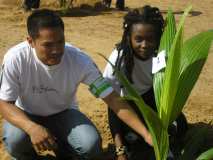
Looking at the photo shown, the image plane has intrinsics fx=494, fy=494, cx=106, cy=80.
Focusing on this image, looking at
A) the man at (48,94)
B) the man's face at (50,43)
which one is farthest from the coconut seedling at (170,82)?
the man's face at (50,43)

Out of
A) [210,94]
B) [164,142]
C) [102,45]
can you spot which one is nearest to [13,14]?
[102,45]

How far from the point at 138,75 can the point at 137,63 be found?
0.11m

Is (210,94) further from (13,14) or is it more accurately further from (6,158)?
(13,14)

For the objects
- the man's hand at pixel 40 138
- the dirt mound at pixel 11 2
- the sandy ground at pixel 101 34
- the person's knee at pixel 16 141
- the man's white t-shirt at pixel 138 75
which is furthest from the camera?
the dirt mound at pixel 11 2

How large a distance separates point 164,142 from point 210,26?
15.7ft

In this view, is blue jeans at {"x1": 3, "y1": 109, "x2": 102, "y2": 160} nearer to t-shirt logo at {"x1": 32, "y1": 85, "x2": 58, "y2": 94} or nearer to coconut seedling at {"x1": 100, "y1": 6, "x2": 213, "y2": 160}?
t-shirt logo at {"x1": 32, "y1": 85, "x2": 58, "y2": 94}

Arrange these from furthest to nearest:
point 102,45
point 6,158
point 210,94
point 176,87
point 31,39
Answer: point 102,45
point 210,94
point 6,158
point 31,39
point 176,87

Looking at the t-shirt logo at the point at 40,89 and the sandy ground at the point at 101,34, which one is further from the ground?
the t-shirt logo at the point at 40,89

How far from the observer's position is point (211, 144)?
310cm

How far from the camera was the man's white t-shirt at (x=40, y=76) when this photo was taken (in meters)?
2.64

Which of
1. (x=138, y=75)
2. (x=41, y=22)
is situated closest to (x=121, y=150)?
(x=138, y=75)

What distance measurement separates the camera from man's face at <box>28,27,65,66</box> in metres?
2.52

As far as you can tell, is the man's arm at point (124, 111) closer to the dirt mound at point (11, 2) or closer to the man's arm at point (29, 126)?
the man's arm at point (29, 126)

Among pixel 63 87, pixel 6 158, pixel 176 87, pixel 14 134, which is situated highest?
pixel 176 87
